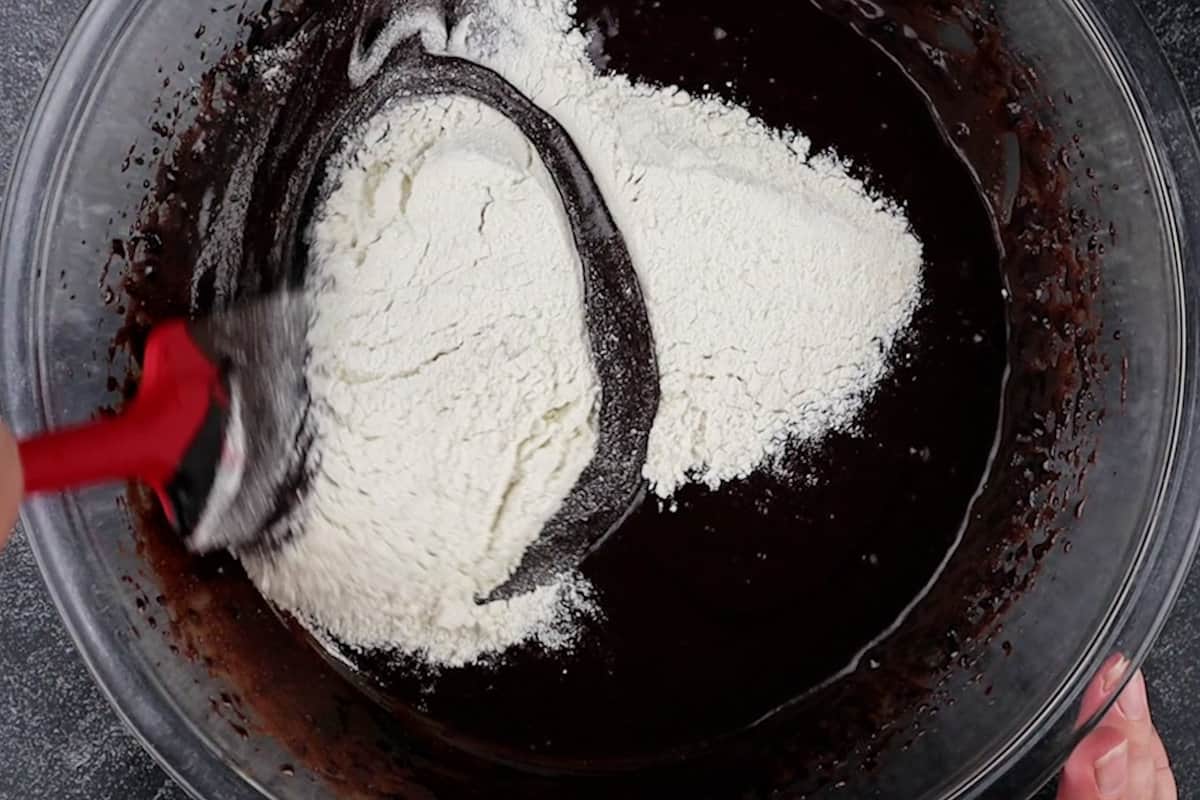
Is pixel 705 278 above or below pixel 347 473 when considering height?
above

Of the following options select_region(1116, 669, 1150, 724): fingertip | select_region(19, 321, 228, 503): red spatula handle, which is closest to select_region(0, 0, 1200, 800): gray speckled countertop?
select_region(1116, 669, 1150, 724): fingertip

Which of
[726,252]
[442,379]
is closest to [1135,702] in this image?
[726,252]

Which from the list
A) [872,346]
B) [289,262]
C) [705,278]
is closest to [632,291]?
[705,278]

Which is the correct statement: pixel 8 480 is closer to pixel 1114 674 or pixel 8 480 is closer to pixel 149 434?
pixel 149 434

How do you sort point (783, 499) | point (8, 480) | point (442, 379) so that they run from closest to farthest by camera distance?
point (8, 480) → point (442, 379) → point (783, 499)

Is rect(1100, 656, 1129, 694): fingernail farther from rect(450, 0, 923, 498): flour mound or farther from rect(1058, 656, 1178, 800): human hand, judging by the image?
rect(450, 0, 923, 498): flour mound

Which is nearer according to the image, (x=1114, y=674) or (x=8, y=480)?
(x=8, y=480)

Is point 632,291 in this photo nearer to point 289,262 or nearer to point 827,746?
point 289,262
